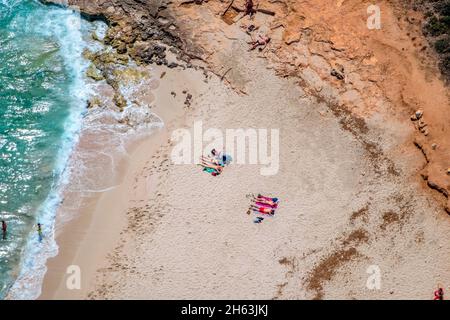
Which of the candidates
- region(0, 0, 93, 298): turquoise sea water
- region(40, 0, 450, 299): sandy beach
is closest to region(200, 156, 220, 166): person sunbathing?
region(40, 0, 450, 299): sandy beach

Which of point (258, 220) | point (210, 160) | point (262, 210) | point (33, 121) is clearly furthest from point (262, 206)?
point (33, 121)

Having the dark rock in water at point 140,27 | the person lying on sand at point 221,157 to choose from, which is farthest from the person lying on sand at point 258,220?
the dark rock in water at point 140,27

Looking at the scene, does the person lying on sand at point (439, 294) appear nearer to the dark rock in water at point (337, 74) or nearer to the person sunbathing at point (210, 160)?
the dark rock in water at point (337, 74)

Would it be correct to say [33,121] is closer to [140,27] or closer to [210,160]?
[140,27]

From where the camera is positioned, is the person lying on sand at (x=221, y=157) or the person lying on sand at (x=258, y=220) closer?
the person lying on sand at (x=258, y=220)
